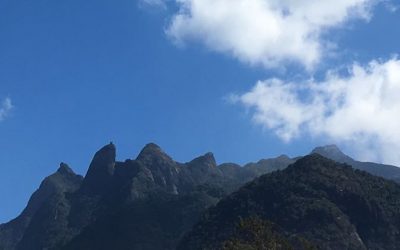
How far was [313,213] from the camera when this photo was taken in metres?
132

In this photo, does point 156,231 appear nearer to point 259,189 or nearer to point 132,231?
point 132,231

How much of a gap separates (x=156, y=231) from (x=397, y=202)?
223 feet

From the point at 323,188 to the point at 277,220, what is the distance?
570 inches

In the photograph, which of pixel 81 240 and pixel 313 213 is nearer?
pixel 313 213

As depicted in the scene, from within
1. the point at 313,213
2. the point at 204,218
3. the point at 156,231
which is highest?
the point at 156,231

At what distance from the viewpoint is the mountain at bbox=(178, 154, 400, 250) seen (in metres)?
129

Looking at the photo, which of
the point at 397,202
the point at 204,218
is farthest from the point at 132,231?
the point at 397,202

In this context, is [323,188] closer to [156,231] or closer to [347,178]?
[347,178]

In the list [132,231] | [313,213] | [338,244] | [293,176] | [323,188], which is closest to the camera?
[338,244]

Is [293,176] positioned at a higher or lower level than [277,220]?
higher

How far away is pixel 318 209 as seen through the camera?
437 ft

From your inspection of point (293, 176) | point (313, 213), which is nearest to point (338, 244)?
point (313, 213)

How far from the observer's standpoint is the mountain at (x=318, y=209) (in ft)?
422

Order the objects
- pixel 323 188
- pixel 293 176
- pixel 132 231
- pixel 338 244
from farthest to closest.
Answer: pixel 132 231 < pixel 293 176 < pixel 323 188 < pixel 338 244
